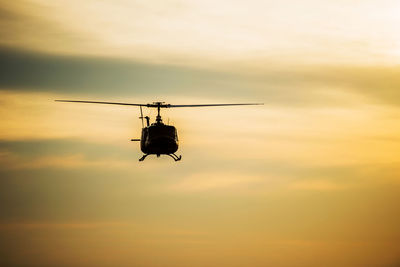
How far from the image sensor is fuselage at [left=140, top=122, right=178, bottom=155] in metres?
102

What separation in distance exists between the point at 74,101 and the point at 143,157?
1243 cm

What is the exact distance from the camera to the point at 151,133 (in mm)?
103312

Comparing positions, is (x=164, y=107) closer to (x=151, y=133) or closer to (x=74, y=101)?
(x=151, y=133)

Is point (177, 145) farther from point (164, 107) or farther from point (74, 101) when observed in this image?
point (74, 101)

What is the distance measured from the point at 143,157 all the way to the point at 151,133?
3.59 meters

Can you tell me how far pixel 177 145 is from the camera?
341ft

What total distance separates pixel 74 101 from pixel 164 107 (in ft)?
43.0

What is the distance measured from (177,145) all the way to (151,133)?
373 cm

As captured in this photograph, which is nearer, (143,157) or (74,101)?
(74,101)

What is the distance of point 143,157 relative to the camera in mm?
104688

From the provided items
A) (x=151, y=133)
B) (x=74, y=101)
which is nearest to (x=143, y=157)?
(x=151, y=133)

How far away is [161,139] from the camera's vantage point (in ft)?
336

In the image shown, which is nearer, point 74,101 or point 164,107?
point 74,101

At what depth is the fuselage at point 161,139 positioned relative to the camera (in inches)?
4031
